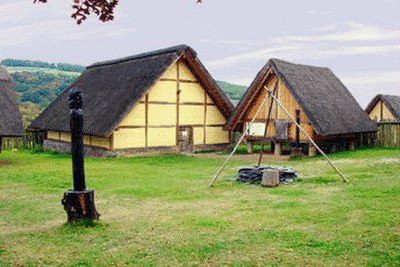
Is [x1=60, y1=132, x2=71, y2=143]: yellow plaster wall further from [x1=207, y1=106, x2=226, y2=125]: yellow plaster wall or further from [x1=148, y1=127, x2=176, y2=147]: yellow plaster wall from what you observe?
[x1=207, y1=106, x2=226, y2=125]: yellow plaster wall

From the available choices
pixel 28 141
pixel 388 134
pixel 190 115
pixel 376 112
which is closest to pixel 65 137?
pixel 28 141

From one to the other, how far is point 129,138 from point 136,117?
1.29 metres

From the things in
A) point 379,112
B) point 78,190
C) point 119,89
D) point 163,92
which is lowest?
point 78,190

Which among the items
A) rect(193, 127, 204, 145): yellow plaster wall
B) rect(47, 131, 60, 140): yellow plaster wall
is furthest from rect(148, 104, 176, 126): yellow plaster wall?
rect(47, 131, 60, 140): yellow plaster wall

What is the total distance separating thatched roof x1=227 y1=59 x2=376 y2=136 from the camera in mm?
26000

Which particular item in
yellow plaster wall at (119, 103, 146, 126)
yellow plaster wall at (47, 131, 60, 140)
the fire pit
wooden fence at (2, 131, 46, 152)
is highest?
yellow plaster wall at (119, 103, 146, 126)

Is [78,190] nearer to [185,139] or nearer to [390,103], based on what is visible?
[185,139]

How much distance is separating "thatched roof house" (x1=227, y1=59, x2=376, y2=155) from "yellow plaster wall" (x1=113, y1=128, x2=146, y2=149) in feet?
18.4

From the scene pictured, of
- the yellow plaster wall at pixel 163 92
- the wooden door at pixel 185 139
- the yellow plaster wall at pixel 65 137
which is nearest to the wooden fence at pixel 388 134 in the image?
the wooden door at pixel 185 139

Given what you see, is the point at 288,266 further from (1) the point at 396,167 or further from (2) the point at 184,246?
(1) the point at 396,167

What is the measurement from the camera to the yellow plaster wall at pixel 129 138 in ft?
89.8

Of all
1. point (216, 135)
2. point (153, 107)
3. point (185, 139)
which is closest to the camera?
point (153, 107)

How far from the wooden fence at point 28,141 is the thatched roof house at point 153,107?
2.63 m

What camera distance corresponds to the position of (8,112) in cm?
2575
